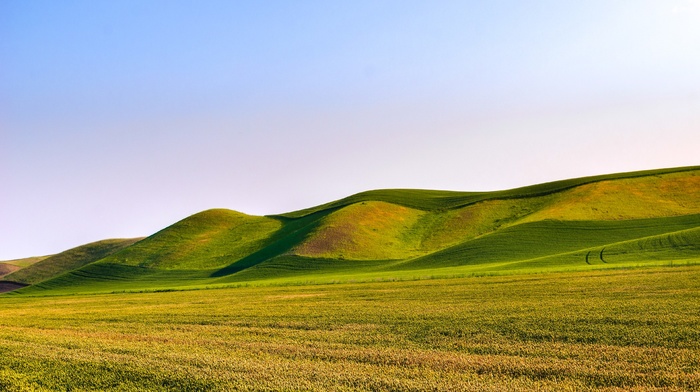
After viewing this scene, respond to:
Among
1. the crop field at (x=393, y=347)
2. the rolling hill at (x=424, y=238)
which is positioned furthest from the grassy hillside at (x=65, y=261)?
the crop field at (x=393, y=347)

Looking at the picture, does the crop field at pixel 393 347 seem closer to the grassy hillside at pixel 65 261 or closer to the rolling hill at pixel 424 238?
the rolling hill at pixel 424 238

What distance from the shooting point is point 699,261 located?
39.5m

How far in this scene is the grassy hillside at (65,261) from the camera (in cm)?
11469

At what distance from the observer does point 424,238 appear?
88.6m

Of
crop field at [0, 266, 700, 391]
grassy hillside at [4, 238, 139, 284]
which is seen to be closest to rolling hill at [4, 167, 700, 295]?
grassy hillside at [4, 238, 139, 284]

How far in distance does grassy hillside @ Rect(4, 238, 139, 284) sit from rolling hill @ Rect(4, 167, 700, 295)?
972mm

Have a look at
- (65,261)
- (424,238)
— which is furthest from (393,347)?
Result: (65,261)

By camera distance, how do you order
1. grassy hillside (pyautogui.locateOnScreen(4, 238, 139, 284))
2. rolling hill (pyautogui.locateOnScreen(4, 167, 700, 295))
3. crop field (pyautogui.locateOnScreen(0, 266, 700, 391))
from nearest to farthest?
crop field (pyautogui.locateOnScreen(0, 266, 700, 391)) < rolling hill (pyautogui.locateOnScreen(4, 167, 700, 295)) < grassy hillside (pyautogui.locateOnScreen(4, 238, 139, 284))

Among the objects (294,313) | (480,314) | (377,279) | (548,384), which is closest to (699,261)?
(377,279)

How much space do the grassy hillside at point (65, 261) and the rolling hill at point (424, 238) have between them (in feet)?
3.19

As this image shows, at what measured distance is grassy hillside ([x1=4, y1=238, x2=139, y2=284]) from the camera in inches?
4515

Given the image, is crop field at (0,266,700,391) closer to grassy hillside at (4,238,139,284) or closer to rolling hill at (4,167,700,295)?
rolling hill at (4,167,700,295)

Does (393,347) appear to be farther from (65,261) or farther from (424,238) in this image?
(65,261)

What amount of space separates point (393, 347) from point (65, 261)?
135346mm
